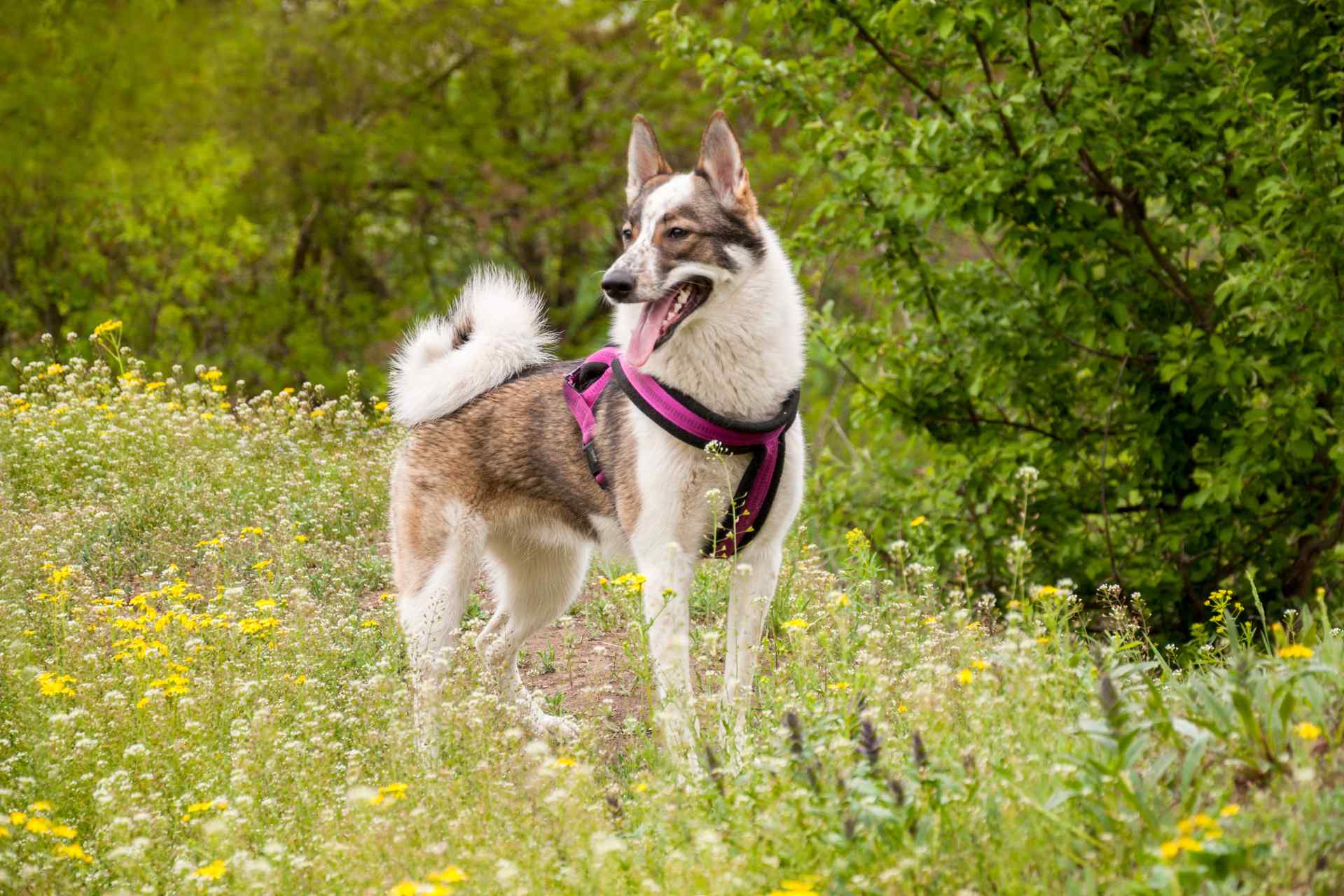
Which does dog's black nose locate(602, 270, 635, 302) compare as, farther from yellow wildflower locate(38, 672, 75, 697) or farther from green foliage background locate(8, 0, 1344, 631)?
yellow wildflower locate(38, 672, 75, 697)

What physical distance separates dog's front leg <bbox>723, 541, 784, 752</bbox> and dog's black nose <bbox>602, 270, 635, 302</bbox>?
97 centimetres

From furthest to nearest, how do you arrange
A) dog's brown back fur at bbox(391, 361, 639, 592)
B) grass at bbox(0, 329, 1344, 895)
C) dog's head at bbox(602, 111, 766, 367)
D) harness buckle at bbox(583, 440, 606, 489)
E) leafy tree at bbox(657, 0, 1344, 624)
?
leafy tree at bbox(657, 0, 1344, 624) → dog's brown back fur at bbox(391, 361, 639, 592) → harness buckle at bbox(583, 440, 606, 489) → dog's head at bbox(602, 111, 766, 367) → grass at bbox(0, 329, 1344, 895)

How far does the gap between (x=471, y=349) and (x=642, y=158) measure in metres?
1.07

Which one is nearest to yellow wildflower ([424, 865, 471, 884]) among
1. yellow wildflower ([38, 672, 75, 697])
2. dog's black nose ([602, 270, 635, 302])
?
yellow wildflower ([38, 672, 75, 697])

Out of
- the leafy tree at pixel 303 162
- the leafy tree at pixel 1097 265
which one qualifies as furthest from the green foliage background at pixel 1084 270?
the leafy tree at pixel 303 162

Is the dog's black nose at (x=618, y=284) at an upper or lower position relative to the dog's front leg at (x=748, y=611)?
upper

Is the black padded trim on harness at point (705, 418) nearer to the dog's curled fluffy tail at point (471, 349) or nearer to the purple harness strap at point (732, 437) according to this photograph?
the purple harness strap at point (732, 437)

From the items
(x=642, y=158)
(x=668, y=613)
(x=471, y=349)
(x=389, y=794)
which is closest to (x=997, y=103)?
(x=642, y=158)

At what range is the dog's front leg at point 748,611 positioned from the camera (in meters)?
4.62

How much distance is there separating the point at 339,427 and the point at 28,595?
9.70 feet

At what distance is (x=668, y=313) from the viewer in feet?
15.4

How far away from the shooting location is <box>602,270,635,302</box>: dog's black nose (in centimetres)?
450

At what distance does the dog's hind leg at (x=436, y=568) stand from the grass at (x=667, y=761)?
10.0 inches

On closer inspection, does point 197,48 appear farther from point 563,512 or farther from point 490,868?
point 490,868
